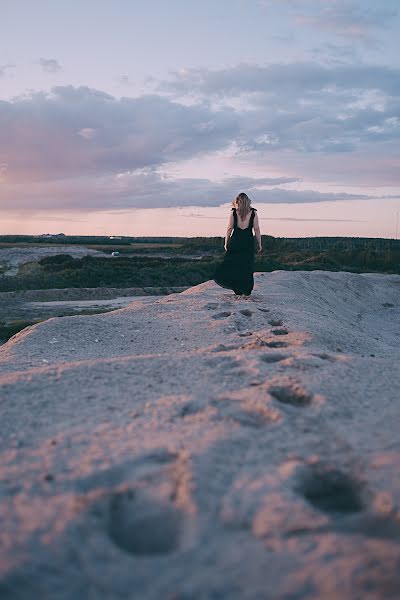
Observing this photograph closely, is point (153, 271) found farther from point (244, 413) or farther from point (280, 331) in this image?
point (244, 413)

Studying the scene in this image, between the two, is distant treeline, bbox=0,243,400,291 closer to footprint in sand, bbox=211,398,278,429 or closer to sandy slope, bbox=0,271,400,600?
sandy slope, bbox=0,271,400,600

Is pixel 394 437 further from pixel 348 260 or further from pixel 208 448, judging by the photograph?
pixel 348 260

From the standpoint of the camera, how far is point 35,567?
2406 millimetres

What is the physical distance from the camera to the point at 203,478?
117 inches

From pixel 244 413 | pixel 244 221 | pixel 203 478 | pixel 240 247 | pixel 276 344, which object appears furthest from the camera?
pixel 240 247

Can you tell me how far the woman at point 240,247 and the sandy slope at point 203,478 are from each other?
16.1 feet

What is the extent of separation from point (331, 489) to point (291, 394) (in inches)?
50.8

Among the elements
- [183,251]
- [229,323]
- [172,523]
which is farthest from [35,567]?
Result: [183,251]

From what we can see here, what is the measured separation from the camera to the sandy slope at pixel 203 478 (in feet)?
7.84

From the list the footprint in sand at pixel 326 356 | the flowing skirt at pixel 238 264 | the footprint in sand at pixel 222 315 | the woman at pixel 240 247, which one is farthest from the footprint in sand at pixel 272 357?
the flowing skirt at pixel 238 264

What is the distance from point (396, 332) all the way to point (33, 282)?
44.1 feet

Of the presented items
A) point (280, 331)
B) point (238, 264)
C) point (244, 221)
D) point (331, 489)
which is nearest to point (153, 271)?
point (238, 264)

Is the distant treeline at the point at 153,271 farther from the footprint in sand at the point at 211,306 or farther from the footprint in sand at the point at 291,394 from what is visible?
the footprint in sand at the point at 291,394

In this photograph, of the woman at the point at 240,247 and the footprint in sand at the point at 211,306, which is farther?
the woman at the point at 240,247
